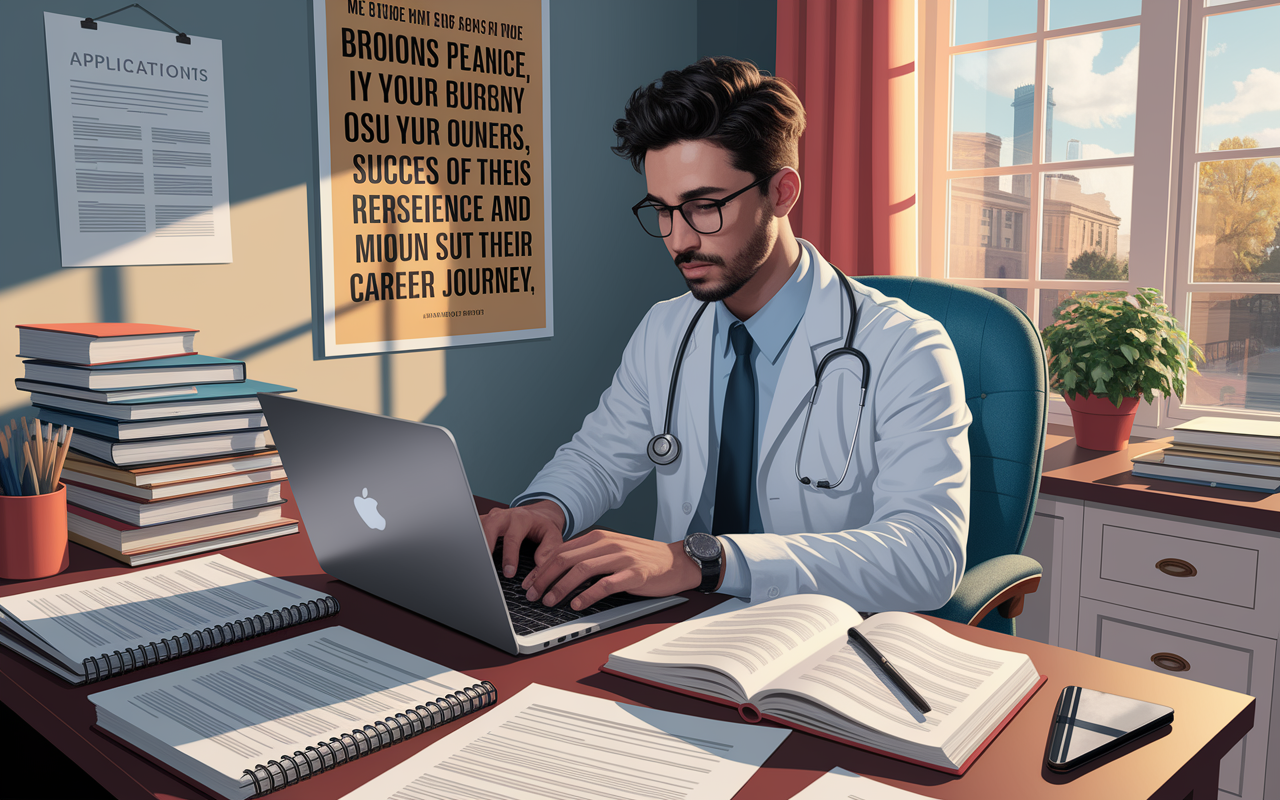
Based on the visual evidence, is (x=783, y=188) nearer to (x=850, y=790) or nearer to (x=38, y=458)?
(x=850, y=790)

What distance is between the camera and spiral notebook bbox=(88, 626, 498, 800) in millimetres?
671

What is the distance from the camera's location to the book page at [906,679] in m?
0.71

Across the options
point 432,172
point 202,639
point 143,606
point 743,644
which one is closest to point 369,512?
point 202,639

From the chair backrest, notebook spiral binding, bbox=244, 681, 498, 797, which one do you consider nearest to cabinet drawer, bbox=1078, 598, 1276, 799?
the chair backrest

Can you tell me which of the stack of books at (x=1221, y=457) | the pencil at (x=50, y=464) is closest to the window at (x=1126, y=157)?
the stack of books at (x=1221, y=457)

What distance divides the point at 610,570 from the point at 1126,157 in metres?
2.12

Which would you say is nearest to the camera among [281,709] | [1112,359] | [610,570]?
[281,709]

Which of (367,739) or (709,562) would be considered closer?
(367,739)

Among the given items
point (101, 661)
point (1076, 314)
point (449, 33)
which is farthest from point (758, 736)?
point (449, 33)

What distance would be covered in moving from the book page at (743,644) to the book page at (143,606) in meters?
0.42

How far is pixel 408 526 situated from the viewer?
0.90 meters

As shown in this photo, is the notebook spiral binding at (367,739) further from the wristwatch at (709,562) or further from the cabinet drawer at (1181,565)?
the cabinet drawer at (1181,565)

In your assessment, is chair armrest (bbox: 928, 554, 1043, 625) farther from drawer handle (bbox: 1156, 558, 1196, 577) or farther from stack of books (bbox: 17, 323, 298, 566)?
stack of books (bbox: 17, 323, 298, 566)

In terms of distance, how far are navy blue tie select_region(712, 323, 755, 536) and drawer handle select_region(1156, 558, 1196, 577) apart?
952 millimetres
